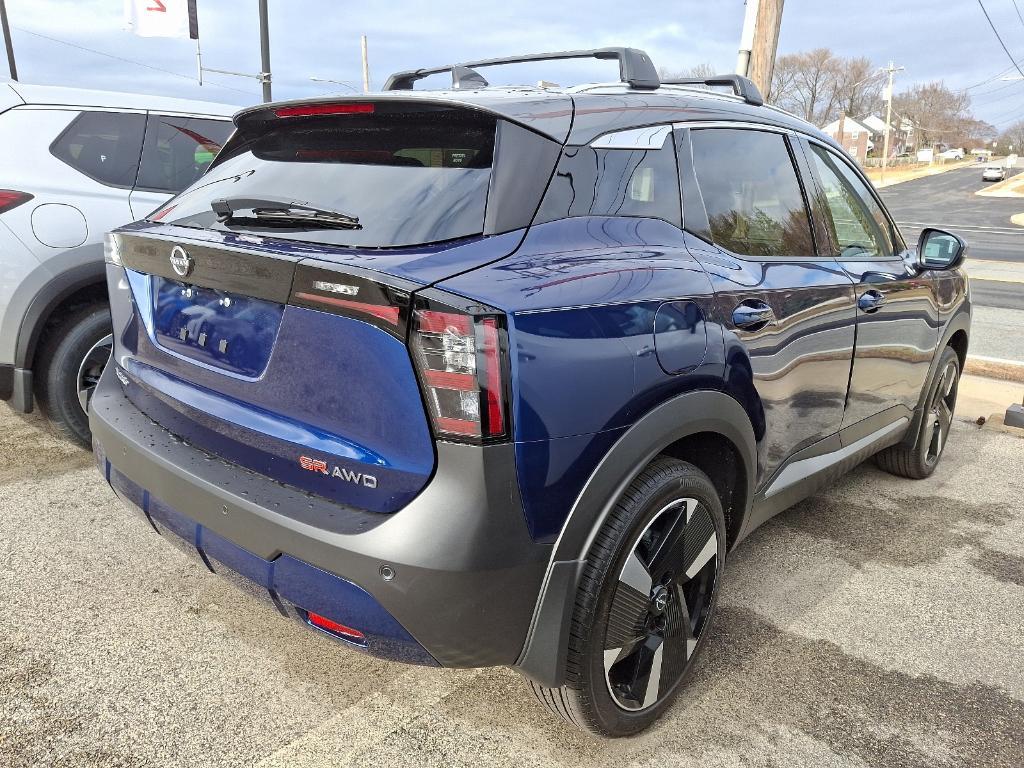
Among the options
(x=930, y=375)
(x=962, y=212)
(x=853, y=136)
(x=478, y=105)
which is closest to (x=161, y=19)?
(x=930, y=375)

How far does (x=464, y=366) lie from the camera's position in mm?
1741

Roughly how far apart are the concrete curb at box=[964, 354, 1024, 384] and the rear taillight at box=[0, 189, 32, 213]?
6723 millimetres

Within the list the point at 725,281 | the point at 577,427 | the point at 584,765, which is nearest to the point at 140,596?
the point at 584,765

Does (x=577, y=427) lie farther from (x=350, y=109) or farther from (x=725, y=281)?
(x=350, y=109)

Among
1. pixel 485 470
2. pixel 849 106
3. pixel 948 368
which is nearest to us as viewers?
pixel 485 470

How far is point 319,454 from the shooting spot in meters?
1.94

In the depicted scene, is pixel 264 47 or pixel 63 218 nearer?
pixel 63 218

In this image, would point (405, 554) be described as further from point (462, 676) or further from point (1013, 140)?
point (1013, 140)

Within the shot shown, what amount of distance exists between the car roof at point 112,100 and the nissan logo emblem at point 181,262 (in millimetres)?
2421

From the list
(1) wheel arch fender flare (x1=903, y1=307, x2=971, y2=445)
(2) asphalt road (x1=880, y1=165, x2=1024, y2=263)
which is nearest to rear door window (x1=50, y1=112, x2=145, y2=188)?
(1) wheel arch fender flare (x1=903, y1=307, x2=971, y2=445)

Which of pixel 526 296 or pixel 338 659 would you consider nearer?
pixel 526 296

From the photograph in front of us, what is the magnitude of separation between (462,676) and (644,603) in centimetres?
74

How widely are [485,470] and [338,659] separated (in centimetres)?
125

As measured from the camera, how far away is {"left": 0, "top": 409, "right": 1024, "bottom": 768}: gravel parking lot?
228cm
